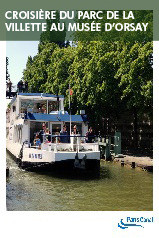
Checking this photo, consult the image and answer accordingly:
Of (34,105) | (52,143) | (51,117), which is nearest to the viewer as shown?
(52,143)

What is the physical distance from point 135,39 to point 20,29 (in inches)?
655

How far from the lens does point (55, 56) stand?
43.4m

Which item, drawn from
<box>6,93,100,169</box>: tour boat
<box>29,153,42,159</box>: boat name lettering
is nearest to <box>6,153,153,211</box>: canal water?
<box>6,93,100,169</box>: tour boat
